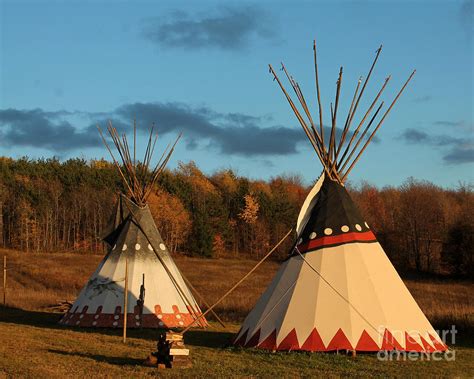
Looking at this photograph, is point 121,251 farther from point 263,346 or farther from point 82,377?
point 82,377

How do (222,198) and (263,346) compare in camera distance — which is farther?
(222,198)

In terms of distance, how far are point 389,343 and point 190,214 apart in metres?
49.2

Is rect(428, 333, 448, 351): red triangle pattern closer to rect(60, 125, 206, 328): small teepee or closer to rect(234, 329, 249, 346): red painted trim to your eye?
rect(234, 329, 249, 346): red painted trim

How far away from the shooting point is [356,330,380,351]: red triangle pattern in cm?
973

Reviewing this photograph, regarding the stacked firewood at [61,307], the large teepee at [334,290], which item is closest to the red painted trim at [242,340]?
the large teepee at [334,290]

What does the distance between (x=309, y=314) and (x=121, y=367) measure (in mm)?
2960

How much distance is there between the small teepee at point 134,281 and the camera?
48.4 feet

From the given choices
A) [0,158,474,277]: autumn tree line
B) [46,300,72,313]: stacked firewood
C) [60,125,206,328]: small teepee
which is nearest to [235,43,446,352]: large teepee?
[60,125,206,328]: small teepee

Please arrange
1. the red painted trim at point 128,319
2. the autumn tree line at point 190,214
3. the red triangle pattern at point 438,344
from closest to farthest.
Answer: the red triangle pattern at point 438,344
the red painted trim at point 128,319
the autumn tree line at point 190,214

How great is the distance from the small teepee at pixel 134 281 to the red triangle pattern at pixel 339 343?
16.8 ft

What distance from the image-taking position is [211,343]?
Answer: 12.0m

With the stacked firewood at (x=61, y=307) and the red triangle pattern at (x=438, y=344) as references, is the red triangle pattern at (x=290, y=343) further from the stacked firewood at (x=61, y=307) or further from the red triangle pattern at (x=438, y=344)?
the stacked firewood at (x=61, y=307)

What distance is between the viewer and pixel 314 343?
9.87m

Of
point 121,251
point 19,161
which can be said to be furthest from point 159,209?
point 121,251
